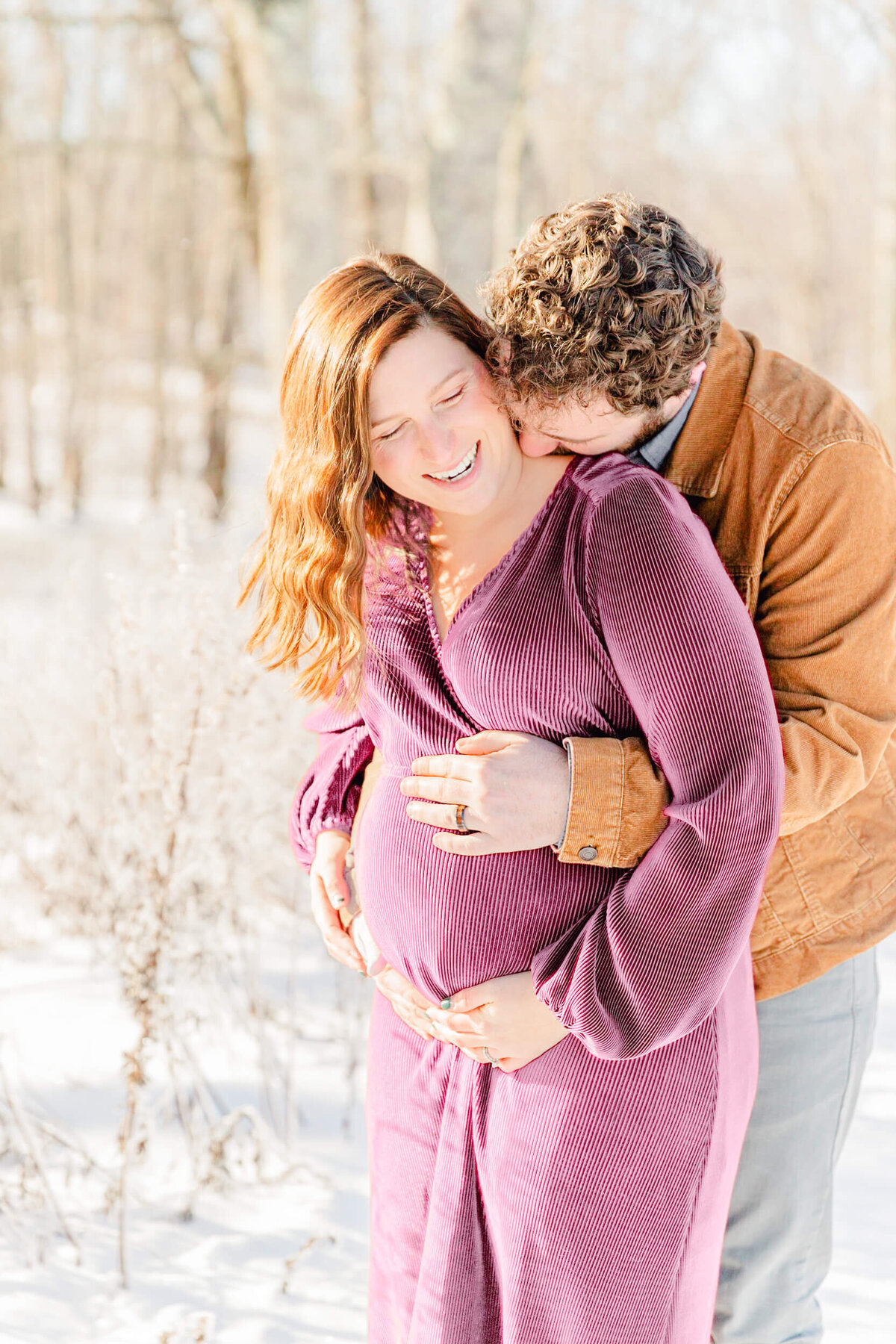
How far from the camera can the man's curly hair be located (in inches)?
54.7

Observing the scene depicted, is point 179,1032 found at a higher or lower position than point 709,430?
lower

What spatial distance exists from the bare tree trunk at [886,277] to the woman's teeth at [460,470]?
523cm

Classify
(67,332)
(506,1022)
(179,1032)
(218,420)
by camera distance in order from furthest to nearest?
(67,332), (218,420), (179,1032), (506,1022)

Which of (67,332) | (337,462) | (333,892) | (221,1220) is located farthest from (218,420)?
(337,462)

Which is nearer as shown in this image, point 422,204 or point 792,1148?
point 792,1148

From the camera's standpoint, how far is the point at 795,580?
1545mm

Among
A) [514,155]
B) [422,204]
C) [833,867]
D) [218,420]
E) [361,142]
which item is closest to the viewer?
[833,867]

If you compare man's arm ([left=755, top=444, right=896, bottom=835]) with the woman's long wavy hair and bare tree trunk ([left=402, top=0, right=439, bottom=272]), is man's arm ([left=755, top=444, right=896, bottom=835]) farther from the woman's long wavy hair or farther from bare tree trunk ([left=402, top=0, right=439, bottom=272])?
bare tree trunk ([left=402, top=0, right=439, bottom=272])

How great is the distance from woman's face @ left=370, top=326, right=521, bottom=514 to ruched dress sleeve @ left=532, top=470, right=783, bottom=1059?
0.79 ft

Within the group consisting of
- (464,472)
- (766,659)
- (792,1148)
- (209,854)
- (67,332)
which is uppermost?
(464,472)

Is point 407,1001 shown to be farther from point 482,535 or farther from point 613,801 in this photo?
point 482,535

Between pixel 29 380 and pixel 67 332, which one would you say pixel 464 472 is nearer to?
pixel 67 332

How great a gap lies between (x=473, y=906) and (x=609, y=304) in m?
0.79

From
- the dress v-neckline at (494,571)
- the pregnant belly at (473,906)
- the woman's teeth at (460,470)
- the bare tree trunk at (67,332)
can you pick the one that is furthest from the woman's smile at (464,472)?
the bare tree trunk at (67,332)
